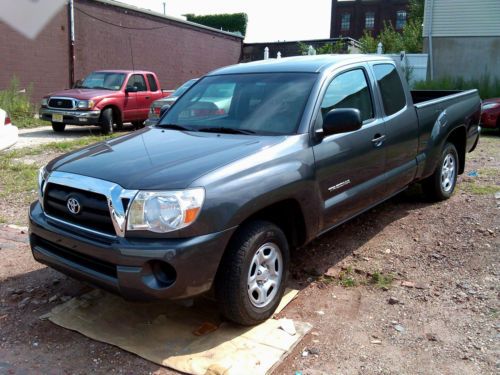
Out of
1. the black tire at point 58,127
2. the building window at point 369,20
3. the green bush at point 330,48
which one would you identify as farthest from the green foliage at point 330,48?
the building window at point 369,20

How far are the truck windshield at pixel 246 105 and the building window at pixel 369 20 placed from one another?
202ft

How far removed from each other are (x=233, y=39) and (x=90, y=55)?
1167 centimetres

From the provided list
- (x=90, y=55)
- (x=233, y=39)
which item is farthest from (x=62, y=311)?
(x=233, y=39)

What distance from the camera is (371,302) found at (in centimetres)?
389

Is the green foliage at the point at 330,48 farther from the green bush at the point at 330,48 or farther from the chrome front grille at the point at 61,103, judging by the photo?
the chrome front grille at the point at 61,103

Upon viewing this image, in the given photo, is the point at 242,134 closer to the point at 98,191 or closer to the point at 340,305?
the point at 98,191

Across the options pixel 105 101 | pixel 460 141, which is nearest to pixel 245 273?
pixel 460 141

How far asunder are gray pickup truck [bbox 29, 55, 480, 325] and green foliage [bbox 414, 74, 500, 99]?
45.6ft

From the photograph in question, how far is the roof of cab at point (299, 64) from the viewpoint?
171 inches

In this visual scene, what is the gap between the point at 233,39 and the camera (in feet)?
95.7

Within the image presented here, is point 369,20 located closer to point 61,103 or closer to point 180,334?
point 61,103

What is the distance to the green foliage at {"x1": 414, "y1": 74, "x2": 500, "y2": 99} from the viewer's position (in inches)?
688

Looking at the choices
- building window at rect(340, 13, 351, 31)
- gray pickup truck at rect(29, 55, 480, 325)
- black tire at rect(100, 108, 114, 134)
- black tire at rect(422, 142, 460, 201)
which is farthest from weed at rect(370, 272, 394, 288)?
building window at rect(340, 13, 351, 31)

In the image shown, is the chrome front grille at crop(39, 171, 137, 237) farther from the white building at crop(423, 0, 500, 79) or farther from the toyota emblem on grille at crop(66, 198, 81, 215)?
Answer: the white building at crop(423, 0, 500, 79)
